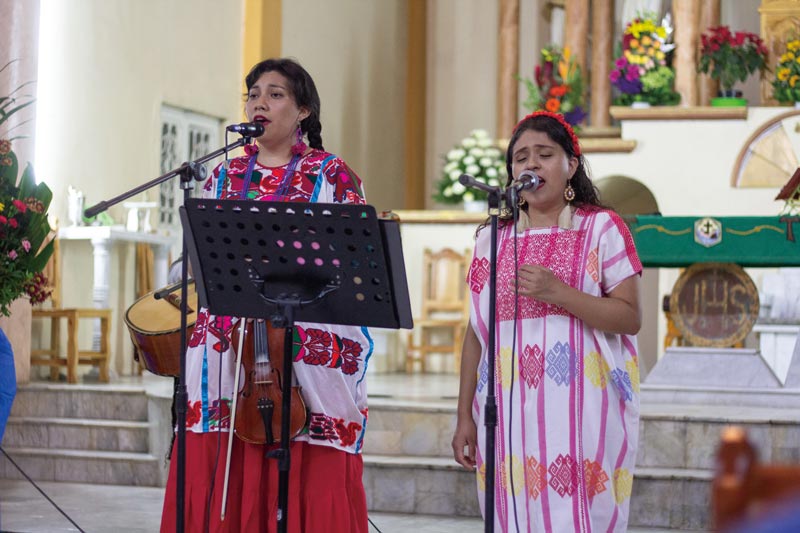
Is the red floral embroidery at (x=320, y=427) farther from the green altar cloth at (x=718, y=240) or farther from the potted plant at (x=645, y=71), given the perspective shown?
the potted plant at (x=645, y=71)

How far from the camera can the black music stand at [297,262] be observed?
2.53 m

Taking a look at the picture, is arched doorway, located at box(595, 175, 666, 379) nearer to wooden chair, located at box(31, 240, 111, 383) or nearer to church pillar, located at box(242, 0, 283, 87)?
church pillar, located at box(242, 0, 283, 87)

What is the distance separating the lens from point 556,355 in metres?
2.87

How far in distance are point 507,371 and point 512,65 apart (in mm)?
8676

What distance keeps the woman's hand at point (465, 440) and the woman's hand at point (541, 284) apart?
37 cm

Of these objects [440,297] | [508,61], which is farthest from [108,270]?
[508,61]

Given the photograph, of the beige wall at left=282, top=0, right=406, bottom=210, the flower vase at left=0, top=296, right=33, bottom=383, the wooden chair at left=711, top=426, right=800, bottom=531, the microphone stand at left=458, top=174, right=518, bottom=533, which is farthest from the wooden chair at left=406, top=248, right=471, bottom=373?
the wooden chair at left=711, top=426, right=800, bottom=531

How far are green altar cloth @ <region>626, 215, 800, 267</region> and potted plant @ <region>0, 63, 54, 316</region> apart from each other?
3642 millimetres

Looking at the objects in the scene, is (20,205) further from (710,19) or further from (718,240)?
(710,19)

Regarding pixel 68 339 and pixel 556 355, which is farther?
pixel 68 339

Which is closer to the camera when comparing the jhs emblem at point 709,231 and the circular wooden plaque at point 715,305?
the jhs emblem at point 709,231

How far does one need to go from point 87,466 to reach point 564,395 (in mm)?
4376

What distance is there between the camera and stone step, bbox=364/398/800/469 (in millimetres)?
5609

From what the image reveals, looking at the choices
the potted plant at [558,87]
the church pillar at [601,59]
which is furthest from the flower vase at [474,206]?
the church pillar at [601,59]
